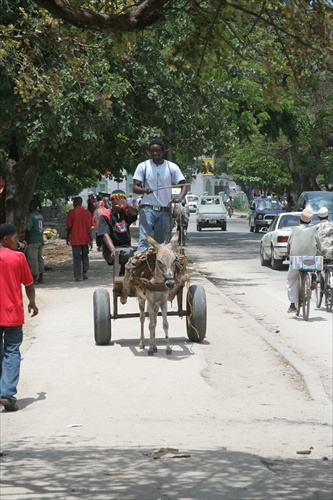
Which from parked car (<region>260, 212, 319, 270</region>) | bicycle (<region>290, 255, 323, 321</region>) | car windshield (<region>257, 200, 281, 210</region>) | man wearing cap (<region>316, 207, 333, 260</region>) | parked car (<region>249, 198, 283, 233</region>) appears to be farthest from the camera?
car windshield (<region>257, 200, 281, 210</region>)

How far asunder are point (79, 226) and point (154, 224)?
428 inches

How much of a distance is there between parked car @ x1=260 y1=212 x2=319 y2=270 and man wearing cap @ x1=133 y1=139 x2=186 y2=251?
14107mm

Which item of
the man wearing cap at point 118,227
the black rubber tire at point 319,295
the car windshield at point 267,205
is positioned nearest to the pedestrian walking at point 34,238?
the black rubber tire at point 319,295

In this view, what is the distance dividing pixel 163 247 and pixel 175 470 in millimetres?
5158

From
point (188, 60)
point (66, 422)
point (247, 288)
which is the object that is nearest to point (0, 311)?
point (66, 422)

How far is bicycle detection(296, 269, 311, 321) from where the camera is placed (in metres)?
17.6

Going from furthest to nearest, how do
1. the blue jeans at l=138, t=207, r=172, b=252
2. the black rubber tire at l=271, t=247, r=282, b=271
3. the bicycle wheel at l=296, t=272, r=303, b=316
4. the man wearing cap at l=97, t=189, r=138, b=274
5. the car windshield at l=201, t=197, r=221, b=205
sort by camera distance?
the car windshield at l=201, t=197, r=221, b=205 < the black rubber tire at l=271, t=247, r=282, b=271 < the bicycle wheel at l=296, t=272, r=303, b=316 < the man wearing cap at l=97, t=189, r=138, b=274 < the blue jeans at l=138, t=207, r=172, b=252

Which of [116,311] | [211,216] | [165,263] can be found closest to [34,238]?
[116,311]

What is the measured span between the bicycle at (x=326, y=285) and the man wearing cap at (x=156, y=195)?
5724mm

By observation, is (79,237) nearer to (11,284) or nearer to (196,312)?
(196,312)

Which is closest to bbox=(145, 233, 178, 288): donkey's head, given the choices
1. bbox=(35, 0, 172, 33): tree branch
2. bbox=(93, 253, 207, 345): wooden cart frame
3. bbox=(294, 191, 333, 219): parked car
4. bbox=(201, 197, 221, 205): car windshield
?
bbox=(93, 253, 207, 345): wooden cart frame

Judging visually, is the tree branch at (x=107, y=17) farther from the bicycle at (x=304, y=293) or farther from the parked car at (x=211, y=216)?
the parked car at (x=211, y=216)

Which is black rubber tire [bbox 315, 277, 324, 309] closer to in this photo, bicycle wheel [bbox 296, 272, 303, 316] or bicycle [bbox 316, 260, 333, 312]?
bicycle [bbox 316, 260, 333, 312]

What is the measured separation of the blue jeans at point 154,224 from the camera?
44.1ft
